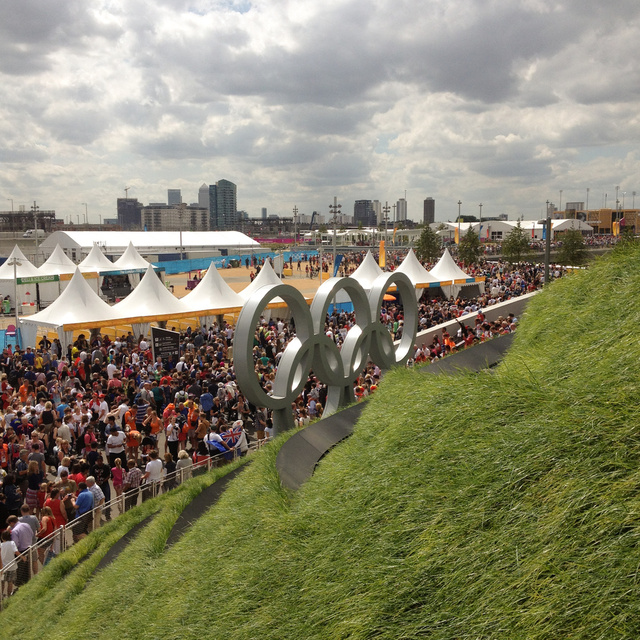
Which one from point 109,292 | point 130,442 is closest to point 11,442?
point 130,442

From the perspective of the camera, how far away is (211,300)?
23.1m

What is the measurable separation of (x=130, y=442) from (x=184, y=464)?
2.09 meters

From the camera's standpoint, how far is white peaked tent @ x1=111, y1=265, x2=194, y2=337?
832 inches

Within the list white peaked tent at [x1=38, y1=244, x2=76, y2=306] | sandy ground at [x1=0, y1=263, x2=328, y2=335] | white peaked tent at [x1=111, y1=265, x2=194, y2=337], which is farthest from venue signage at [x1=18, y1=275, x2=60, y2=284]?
white peaked tent at [x1=111, y1=265, x2=194, y2=337]

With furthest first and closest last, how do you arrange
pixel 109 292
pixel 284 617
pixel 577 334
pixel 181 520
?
pixel 109 292, pixel 181 520, pixel 577 334, pixel 284 617

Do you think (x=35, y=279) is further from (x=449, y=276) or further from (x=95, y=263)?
(x=449, y=276)

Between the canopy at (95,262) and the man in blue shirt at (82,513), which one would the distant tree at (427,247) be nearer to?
the canopy at (95,262)

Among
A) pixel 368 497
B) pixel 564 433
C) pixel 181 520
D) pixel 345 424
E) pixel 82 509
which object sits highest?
pixel 564 433

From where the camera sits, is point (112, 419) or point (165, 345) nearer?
point (112, 419)

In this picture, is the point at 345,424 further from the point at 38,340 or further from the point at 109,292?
the point at 109,292

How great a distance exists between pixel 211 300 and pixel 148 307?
2.60 m

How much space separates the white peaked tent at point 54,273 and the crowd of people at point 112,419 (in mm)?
14991

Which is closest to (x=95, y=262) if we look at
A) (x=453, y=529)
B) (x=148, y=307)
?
(x=148, y=307)

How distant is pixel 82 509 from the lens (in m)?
8.62
